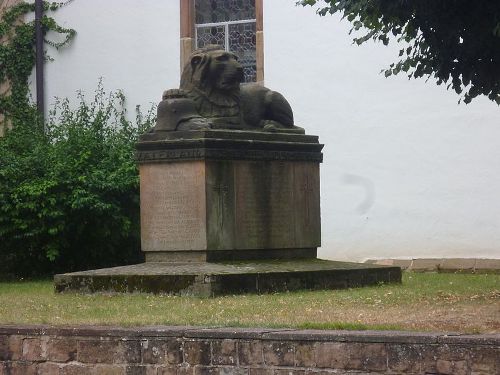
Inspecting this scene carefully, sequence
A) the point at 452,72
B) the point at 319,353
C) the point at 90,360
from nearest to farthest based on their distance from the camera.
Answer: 1. the point at 319,353
2. the point at 90,360
3. the point at 452,72

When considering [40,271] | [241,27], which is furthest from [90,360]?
[241,27]

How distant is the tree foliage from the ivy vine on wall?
12.5 meters

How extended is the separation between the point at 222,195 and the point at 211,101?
3.72 feet

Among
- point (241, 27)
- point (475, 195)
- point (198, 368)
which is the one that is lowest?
point (198, 368)

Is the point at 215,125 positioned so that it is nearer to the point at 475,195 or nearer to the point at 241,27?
the point at 475,195

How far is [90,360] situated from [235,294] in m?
3.47

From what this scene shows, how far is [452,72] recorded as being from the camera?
11500 millimetres

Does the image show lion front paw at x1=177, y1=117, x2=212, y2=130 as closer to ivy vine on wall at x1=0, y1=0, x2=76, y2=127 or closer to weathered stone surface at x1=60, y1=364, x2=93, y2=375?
weathered stone surface at x1=60, y1=364, x2=93, y2=375

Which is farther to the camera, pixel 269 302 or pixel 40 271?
pixel 40 271

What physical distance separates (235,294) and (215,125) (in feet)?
7.03

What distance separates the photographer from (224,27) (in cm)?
2283

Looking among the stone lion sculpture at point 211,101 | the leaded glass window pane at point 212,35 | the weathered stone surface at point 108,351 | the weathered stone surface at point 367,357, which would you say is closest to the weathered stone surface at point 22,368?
the weathered stone surface at point 108,351

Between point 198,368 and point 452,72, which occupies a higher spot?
point 452,72

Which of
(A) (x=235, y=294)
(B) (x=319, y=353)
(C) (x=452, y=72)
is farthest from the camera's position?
(A) (x=235, y=294)
